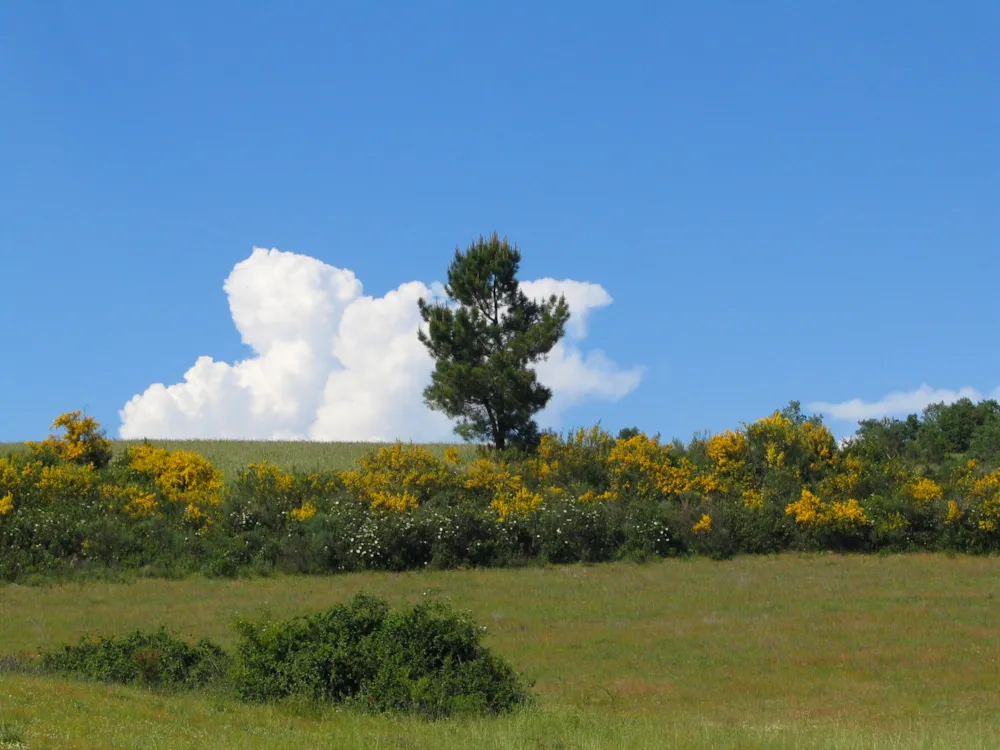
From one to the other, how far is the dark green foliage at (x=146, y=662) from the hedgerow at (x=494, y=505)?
53.9ft

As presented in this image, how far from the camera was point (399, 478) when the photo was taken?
4038 centimetres

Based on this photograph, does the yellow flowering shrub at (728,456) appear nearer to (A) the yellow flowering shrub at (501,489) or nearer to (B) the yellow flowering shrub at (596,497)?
(B) the yellow flowering shrub at (596,497)

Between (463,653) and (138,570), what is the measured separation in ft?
70.9

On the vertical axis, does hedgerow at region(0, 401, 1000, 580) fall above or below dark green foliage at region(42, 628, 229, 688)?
above

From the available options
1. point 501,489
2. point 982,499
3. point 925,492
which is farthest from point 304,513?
point 982,499

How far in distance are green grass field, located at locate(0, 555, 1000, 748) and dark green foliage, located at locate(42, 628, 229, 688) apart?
1.24 meters

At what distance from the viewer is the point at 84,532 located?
35781 mm

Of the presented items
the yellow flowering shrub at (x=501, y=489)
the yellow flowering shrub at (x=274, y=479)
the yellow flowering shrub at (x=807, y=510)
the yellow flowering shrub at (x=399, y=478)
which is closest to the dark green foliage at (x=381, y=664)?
the yellow flowering shrub at (x=501, y=489)

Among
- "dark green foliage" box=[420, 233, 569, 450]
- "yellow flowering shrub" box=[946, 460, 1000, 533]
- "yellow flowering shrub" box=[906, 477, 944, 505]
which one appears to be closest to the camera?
"yellow flowering shrub" box=[946, 460, 1000, 533]

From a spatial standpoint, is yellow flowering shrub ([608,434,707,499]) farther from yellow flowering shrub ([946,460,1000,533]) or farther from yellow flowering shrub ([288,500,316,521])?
yellow flowering shrub ([288,500,316,521])

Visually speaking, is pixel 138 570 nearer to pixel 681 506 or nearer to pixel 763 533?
pixel 681 506

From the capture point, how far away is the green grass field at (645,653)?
12945mm

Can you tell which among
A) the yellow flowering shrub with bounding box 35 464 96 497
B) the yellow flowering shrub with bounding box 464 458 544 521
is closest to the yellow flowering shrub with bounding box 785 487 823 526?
the yellow flowering shrub with bounding box 464 458 544 521

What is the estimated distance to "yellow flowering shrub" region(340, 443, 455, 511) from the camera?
38188 mm
